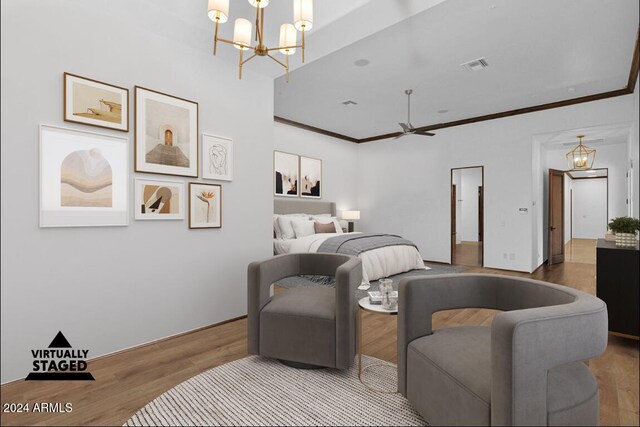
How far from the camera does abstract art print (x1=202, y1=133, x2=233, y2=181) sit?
10.3 feet

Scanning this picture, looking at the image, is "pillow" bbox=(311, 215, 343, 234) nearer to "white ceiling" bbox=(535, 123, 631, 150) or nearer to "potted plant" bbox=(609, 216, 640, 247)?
"white ceiling" bbox=(535, 123, 631, 150)

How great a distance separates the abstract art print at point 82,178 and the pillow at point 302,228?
3307mm

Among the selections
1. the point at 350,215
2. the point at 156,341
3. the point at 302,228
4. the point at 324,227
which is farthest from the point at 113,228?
the point at 350,215

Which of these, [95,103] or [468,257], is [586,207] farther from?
[95,103]

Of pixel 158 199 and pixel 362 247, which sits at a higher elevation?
pixel 158 199

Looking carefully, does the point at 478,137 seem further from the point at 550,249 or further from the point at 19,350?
the point at 19,350

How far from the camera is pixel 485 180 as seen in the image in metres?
6.22

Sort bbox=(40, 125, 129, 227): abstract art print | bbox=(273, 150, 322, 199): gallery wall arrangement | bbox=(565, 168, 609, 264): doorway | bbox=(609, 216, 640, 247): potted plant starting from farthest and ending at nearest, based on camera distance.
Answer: bbox=(565, 168, 609, 264): doorway < bbox=(273, 150, 322, 199): gallery wall arrangement < bbox=(609, 216, 640, 247): potted plant < bbox=(40, 125, 129, 227): abstract art print

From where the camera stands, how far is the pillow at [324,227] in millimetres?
5965

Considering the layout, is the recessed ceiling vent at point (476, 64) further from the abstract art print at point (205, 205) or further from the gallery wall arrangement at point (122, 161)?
the abstract art print at point (205, 205)

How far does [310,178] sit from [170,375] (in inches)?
202

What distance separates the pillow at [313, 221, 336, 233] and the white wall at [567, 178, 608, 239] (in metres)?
9.71

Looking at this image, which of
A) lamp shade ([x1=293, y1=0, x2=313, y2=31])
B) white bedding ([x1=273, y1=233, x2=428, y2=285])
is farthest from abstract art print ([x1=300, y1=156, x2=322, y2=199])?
lamp shade ([x1=293, y1=0, x2=313, y2=31])

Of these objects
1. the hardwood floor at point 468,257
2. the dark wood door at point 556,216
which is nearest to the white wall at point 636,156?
the dark wood door at point 556,216
